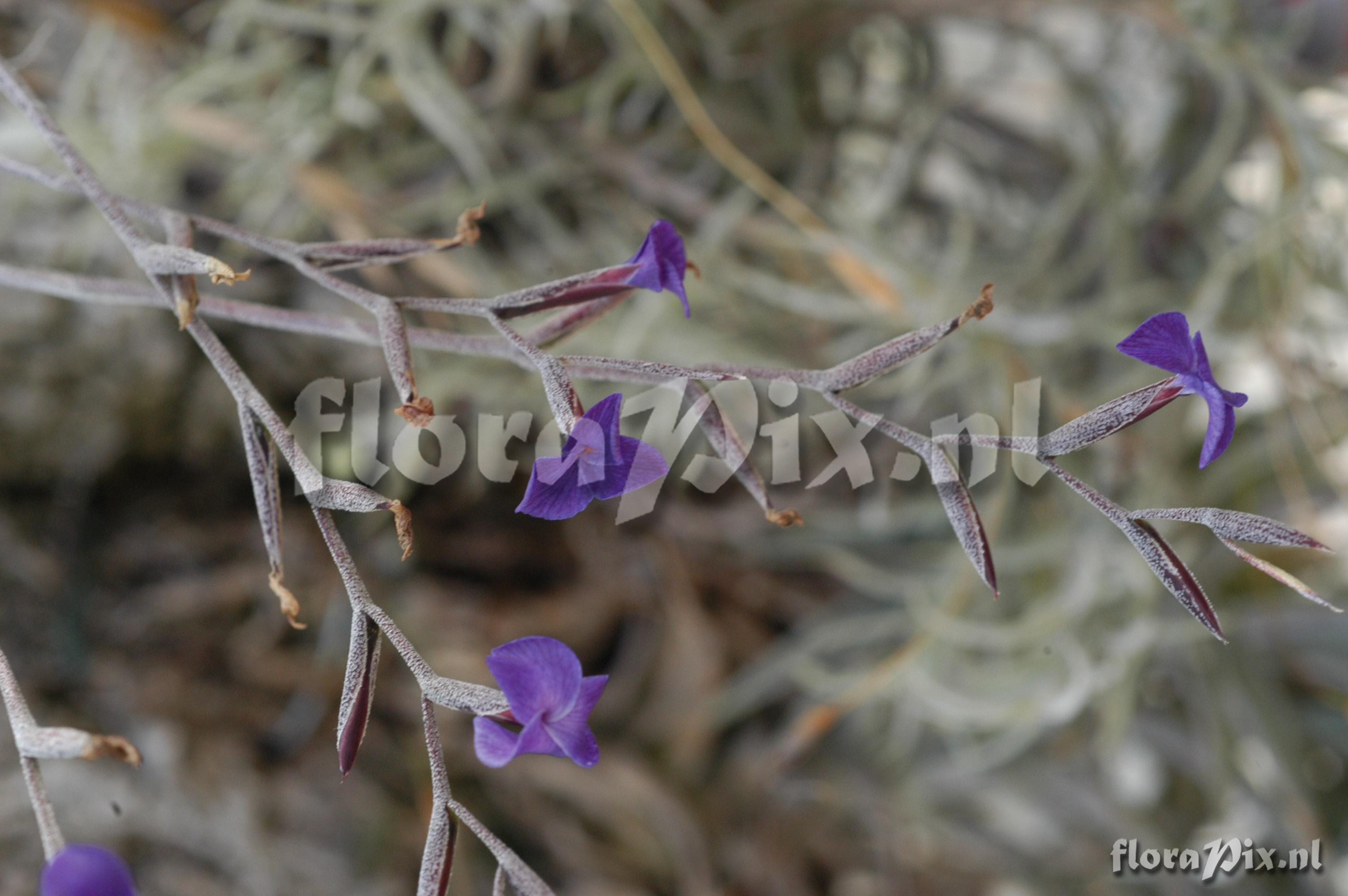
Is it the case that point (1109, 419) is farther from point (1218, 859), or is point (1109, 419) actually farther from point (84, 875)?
point (1218, 859)

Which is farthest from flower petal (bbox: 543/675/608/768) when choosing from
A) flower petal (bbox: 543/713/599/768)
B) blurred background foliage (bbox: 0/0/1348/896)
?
blurred background foliage (bbox: 0/0/1348/896)

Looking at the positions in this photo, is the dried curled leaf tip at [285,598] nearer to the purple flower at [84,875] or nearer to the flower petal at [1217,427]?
the purple flower at [84,875]

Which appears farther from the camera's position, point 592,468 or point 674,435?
point 674,435

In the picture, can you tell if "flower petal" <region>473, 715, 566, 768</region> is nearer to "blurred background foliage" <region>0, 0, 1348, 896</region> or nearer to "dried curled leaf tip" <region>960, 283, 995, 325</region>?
"dried curled leaf tip" <region>960, 283, 995, 325</region>

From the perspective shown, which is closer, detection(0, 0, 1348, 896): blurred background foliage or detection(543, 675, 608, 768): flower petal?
detection(543, 675, 608, 768): flower petal

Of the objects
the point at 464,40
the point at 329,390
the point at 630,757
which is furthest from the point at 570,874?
the point at 464,40

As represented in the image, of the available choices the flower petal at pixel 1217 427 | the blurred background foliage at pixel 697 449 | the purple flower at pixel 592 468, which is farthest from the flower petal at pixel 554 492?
the blurred background foliage at pixel 697 449

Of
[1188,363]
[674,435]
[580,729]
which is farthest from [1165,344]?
[674,435]
